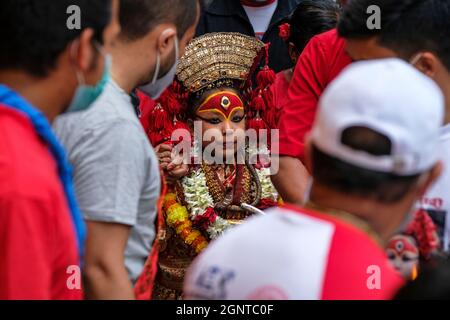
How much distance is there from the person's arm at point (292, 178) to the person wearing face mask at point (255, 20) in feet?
4.27

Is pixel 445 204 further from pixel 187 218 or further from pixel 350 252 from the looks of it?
pixel 187 218

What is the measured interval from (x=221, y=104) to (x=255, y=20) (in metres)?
1.05

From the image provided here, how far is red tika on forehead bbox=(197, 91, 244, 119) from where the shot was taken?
14.3 ft

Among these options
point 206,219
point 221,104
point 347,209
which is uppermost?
point 347,209

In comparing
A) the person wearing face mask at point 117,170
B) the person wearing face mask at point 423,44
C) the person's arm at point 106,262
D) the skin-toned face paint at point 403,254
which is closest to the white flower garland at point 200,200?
the person wearing face mask at point 117,170

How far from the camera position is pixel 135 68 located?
2.98 meters

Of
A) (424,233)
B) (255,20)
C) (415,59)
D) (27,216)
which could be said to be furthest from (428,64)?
(255,20)

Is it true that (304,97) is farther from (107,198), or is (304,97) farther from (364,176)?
(364,176)

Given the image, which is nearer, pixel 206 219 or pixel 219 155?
pixel 206 219

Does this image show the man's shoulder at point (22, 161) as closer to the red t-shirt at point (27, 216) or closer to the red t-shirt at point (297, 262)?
the red t-shirt at point (27, 216)

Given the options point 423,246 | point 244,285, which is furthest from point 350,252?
point 423,246

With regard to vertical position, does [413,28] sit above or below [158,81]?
above

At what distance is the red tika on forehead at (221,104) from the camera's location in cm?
437

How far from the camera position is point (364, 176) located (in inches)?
74.2
